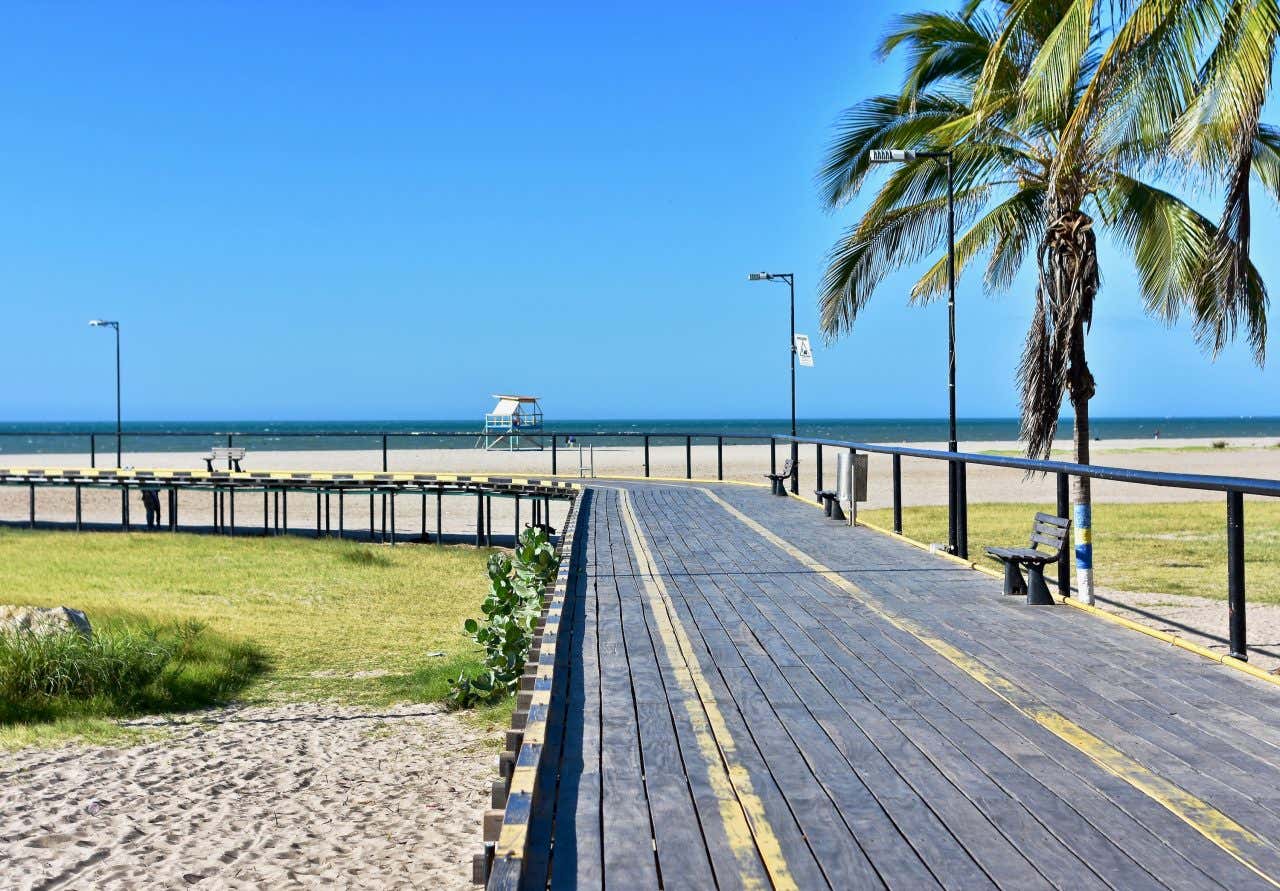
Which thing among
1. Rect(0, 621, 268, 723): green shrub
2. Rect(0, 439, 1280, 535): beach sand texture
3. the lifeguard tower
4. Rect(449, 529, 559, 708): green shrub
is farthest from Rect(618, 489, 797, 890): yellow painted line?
the lifeguard tower

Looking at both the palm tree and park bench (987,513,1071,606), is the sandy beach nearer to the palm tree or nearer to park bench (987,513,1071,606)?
the palm tree

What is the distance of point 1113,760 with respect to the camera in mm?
4426

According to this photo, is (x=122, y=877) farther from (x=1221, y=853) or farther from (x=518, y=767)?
(x=1221, y=853)

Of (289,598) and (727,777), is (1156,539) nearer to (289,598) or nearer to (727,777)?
(289,598)

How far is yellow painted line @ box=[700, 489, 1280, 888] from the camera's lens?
3.61m

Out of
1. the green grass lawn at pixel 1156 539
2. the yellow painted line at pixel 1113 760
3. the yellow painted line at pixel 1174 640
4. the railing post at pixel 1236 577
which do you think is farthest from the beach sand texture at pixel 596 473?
the railing post at pixel 1236 577

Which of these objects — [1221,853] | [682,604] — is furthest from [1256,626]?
[1221,853]

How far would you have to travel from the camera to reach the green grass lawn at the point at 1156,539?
1537cm

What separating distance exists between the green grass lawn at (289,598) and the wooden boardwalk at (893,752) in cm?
470

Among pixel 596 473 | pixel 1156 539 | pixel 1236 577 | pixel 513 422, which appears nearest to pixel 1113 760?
pixel 1236 577

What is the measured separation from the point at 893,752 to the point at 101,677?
8.90 m

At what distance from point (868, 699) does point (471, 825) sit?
318 centimetres

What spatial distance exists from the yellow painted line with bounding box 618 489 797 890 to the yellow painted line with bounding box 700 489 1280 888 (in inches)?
53.6

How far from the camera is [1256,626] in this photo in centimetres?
1173
